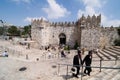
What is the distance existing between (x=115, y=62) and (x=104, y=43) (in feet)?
55.1

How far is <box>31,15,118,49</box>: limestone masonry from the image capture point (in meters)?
25.7

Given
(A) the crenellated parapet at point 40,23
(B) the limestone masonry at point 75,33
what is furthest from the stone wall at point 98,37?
(A) the crenellated parapet at point 40,23

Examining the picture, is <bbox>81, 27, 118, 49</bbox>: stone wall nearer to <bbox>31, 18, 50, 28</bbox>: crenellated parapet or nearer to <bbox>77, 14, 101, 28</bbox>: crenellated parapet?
<bbox>77, 14, 101, 28</bbox>: crenellated parapet

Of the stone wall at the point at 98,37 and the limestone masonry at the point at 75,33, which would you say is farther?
the limestone masonry at the point at 75,33

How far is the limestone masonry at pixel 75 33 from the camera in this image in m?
25.7

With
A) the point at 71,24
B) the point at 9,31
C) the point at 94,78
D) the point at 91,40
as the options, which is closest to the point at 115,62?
the point at 94,78

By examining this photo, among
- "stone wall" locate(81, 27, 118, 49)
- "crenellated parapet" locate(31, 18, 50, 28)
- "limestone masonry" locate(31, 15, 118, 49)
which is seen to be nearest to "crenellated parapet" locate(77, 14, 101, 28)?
"limestone masonry" locate(31, 15, 118, 49)

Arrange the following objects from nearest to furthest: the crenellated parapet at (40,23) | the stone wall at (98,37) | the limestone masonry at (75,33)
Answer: the stone wall at (98,37), the limestone masonry at (75,33), the crenellated parapet at (40,23)

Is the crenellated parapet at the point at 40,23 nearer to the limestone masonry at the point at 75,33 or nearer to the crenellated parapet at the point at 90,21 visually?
the limestone masonry at the point at 75,33

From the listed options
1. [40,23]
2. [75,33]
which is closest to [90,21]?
[75,33]

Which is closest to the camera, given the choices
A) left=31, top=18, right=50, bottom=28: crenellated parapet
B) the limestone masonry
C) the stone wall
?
the stone wall

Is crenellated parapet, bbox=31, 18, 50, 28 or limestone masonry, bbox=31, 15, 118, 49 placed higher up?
crenellated parapet, bbox=31, 18, 50, 28

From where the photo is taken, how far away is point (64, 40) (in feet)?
101

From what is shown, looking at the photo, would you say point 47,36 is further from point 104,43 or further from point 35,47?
point 104,43
